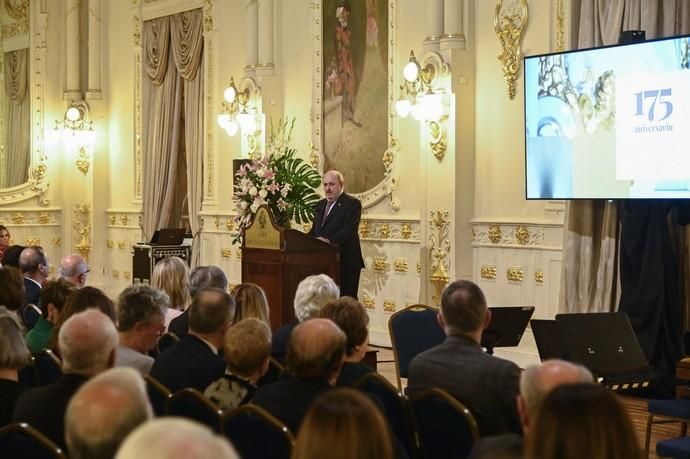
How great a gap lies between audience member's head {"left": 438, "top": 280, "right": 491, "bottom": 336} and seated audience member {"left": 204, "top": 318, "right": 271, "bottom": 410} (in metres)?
0.75

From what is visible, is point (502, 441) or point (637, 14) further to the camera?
point (637, 14)

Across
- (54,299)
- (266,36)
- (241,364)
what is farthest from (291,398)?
(266,36)

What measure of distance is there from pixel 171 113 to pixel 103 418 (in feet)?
41.5

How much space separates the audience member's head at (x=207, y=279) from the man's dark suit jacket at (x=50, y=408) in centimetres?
266

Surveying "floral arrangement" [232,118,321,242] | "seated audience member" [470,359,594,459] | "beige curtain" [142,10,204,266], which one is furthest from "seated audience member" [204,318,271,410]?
"beige curtain" [142,10,204,266]

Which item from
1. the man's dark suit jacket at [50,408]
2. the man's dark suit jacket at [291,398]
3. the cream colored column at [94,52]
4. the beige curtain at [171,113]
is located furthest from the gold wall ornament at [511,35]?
the cream colored column at [94,52]

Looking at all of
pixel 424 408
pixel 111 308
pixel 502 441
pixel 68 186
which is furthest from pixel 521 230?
pixel 68 186

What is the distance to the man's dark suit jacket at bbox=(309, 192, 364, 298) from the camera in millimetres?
9828

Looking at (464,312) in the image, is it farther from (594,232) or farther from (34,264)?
(34,264)

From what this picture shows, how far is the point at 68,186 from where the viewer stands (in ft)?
53.9

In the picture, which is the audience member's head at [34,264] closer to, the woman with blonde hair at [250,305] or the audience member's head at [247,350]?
the woman with blonde hair at [250,305]

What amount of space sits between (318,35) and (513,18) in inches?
115

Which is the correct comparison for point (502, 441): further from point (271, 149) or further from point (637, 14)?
point (271, 149)

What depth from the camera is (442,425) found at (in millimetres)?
3891
